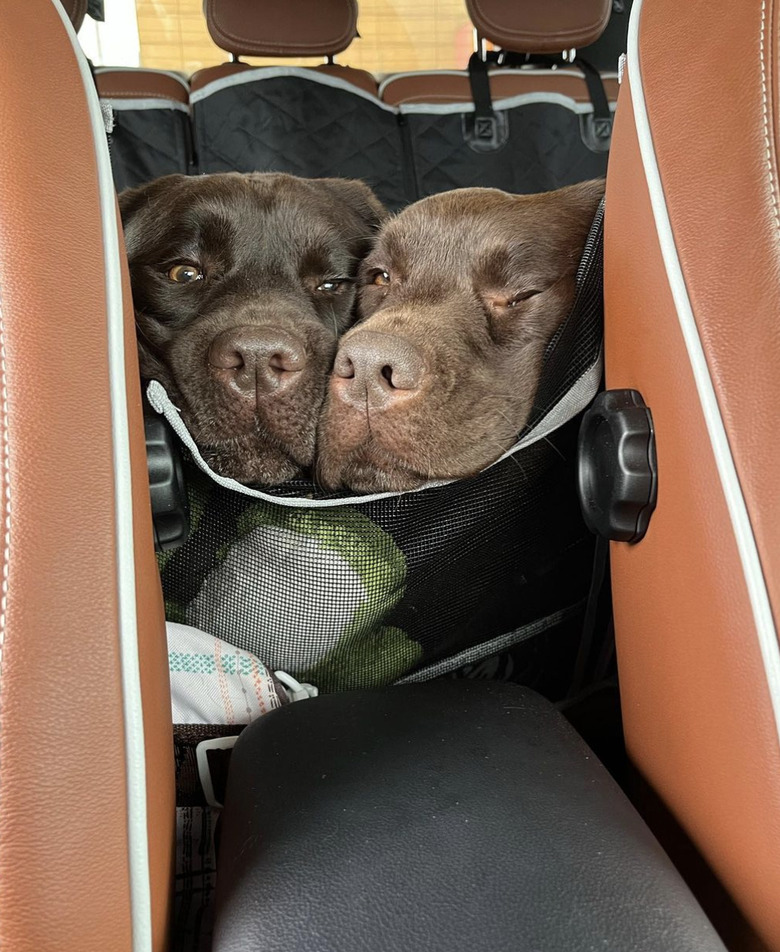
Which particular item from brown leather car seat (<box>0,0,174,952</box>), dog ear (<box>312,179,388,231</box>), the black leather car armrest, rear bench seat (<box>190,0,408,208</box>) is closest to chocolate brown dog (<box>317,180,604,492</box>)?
dog ear (<box>312,179,388,231</box>)

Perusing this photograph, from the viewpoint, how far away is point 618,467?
2.17 ft

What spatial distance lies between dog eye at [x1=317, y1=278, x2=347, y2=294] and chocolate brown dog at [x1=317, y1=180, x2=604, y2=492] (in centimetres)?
4

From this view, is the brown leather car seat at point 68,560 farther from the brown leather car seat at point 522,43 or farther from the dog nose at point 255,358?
the brown leather car seat at point 522,43

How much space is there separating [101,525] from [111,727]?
0.12 m

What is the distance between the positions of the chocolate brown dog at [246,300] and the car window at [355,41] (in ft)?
9.23

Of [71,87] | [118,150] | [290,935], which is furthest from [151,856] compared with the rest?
[118,150]

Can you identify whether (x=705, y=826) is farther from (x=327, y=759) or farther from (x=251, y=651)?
(x=251, y=651)

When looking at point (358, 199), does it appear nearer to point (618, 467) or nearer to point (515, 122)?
point (618, 467)

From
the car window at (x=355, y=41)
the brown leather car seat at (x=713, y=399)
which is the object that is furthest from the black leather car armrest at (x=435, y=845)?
the car window at (x=355, y=41)

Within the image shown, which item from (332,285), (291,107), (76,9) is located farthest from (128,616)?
(291,107)

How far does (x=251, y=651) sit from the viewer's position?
96 cm

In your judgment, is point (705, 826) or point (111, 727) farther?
point (705, 826)

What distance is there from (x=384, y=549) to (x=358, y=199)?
1.02m

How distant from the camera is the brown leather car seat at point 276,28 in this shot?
2553mm
